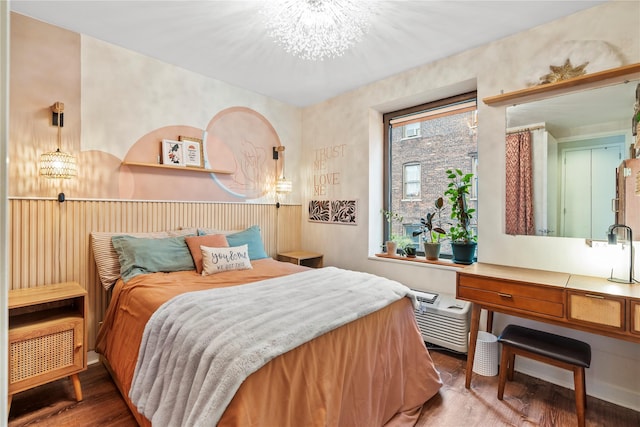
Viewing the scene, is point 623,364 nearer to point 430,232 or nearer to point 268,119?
point 430,232

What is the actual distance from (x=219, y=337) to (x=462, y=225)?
2326 mm

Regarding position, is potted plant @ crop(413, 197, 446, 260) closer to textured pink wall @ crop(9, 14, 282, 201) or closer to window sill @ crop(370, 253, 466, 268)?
window sill @ crop(370, 253, 466, 268)

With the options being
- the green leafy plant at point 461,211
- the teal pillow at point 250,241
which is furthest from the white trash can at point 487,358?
the teal pillow at point 250,241

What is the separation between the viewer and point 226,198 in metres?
3.40

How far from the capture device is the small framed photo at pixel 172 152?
2879 mm

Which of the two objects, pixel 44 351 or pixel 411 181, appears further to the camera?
pixel 411 181

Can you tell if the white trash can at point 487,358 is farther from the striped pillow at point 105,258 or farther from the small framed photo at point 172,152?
the small framed photo at point 172,152

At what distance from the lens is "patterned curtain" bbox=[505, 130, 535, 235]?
2.33 metres

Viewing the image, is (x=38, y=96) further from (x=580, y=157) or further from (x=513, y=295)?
(x=580, y=157)

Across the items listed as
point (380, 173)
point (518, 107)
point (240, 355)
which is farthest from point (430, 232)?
point (240, 355)

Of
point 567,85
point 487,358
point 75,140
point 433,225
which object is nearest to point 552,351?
point 487,358

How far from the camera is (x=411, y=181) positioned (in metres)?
3.48

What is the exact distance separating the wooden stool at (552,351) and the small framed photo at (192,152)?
2991mm

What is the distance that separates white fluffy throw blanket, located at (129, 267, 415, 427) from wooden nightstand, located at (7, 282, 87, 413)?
27.4 inches
